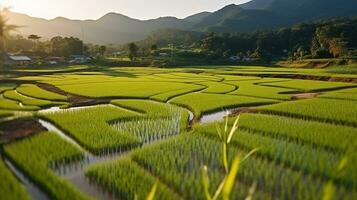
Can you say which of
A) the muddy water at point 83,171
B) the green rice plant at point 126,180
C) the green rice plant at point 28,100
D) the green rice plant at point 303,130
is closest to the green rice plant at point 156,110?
the green rice plant at point 303,130

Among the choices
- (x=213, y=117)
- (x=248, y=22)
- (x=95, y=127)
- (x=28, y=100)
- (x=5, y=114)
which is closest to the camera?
(x=95, y=127)

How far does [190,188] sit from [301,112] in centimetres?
933

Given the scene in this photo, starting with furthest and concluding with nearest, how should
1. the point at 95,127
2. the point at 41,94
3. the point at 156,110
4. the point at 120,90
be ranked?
the point at 120,90 → the point at 41,94 → the point at 156,110 → the point at 95,127

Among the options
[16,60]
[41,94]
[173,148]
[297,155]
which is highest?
[297,155]

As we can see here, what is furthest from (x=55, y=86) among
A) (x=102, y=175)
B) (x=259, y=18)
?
(x=259, y=18)

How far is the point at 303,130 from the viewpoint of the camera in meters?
12.0

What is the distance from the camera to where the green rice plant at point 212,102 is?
1755 cm

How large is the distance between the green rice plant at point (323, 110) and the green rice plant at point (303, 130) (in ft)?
2.88

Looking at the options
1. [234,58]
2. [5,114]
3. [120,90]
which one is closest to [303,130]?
[5,114]

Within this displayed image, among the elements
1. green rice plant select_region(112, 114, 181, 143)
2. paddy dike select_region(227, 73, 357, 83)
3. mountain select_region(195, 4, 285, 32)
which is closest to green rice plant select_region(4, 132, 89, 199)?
green rice plant select_region(112, 114, 181, 143)

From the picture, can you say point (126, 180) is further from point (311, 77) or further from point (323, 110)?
point (311, 77)

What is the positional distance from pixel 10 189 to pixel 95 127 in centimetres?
600

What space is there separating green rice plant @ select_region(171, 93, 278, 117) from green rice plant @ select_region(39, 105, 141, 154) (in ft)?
10.7

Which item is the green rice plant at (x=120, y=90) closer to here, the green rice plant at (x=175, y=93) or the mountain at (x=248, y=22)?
the green rice plant at (x=175, y=93)
